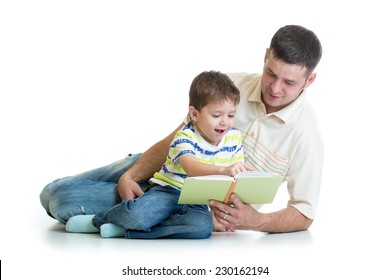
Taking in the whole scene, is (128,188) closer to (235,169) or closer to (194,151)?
(194,151)

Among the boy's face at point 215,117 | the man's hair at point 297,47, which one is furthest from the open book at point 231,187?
the man's hair at point 297,47

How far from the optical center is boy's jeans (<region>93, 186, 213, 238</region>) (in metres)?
4.81

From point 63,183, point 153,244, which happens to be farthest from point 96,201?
point 153,244

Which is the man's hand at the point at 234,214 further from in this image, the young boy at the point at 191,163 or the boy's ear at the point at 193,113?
the boy's ear at the point at 193,113

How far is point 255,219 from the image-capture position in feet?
16.2

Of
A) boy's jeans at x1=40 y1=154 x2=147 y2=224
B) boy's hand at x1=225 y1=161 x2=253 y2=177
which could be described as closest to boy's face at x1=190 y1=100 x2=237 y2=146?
boy's hand at x1=225 y1=161 x2=253 y2=177

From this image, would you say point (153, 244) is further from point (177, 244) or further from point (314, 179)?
point (314, 179)

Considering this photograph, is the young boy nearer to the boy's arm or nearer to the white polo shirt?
the boy's arm

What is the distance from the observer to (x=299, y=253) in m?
4.69

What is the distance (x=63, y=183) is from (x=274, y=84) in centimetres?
143

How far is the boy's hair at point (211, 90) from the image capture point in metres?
4.74

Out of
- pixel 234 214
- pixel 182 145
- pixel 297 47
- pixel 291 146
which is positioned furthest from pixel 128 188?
pixel 297 47

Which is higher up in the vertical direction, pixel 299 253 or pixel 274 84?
pixel 274 84

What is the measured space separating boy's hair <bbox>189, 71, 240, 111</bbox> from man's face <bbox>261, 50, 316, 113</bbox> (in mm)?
337
